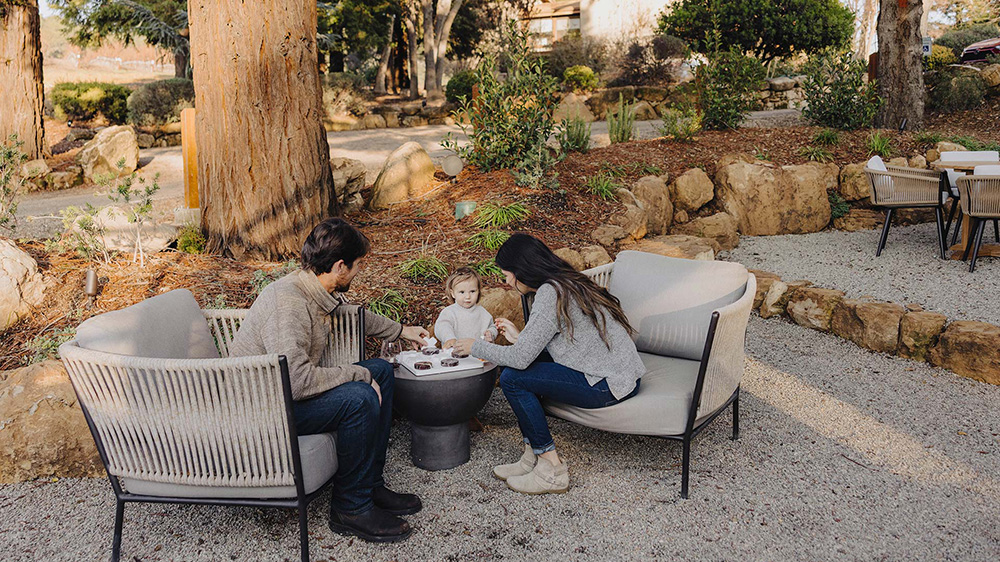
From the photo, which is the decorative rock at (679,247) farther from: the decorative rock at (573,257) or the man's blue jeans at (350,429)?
the man's blue jeans at (350,429)

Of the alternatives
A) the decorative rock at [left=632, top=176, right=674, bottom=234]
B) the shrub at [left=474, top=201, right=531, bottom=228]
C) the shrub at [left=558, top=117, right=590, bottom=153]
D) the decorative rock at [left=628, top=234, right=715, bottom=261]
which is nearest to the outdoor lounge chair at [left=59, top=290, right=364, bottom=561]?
the shrub at [left=474, top=201, right=531, bottom=228]

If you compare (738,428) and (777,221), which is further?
(777,221)

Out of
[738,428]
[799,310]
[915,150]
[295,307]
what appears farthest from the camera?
[915,150]

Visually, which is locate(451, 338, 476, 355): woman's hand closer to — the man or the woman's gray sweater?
the woman's gray sweater

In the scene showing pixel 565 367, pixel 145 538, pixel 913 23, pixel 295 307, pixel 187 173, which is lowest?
pixel 145 538

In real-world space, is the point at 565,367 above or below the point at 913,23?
below

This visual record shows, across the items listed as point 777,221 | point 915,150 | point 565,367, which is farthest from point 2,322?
point 915,150

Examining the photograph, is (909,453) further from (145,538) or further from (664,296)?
(145,538)

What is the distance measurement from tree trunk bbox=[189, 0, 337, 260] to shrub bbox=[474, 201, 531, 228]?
1300mm

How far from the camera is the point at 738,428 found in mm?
3748

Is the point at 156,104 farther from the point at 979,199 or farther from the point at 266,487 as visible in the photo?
the point at 979,199

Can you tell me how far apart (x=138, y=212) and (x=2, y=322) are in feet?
3.37

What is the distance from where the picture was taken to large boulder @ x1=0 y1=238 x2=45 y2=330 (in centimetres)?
422

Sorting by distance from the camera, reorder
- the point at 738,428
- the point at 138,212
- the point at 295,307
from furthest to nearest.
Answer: the point at 138,212, the point at 738,428, the point at 295,307
